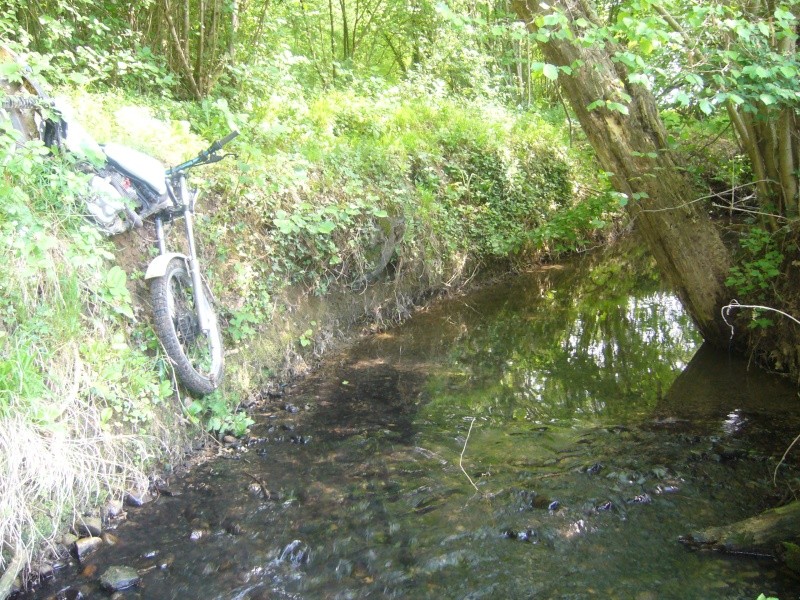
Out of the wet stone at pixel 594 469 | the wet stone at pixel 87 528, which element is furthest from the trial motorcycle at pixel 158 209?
the wet stone at pixel 594 469

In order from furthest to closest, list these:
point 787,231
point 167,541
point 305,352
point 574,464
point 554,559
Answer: point 305,352 → point 787,231 → point 574,464 → point 167,541 → point 554,559

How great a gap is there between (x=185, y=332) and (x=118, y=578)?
176 centimetres

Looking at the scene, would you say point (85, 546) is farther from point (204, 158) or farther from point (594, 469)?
point (594, 469)

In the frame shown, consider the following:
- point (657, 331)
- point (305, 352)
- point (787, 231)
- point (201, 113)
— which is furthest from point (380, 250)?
point (787, 231)

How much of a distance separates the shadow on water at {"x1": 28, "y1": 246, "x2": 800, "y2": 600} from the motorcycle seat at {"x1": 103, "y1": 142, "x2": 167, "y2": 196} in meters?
1.97

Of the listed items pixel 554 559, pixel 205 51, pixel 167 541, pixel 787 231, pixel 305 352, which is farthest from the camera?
pixel 205 51

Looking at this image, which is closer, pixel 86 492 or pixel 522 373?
pixel 86 492

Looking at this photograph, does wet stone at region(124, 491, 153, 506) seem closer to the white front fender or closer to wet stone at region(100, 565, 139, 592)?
wet stone at region(100, 565, 139, 592)

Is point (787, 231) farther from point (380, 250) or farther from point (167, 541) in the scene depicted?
point (167, 541)

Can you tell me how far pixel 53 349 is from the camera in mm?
3428

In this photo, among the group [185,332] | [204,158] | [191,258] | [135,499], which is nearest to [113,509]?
[135,499]

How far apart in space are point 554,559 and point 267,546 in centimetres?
154

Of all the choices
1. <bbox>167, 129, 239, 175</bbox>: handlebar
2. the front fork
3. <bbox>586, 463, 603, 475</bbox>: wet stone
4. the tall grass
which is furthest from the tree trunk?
<bbox>167, 129, 239, 175</bbox>: handlebar

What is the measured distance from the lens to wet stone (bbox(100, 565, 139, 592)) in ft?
9.80
